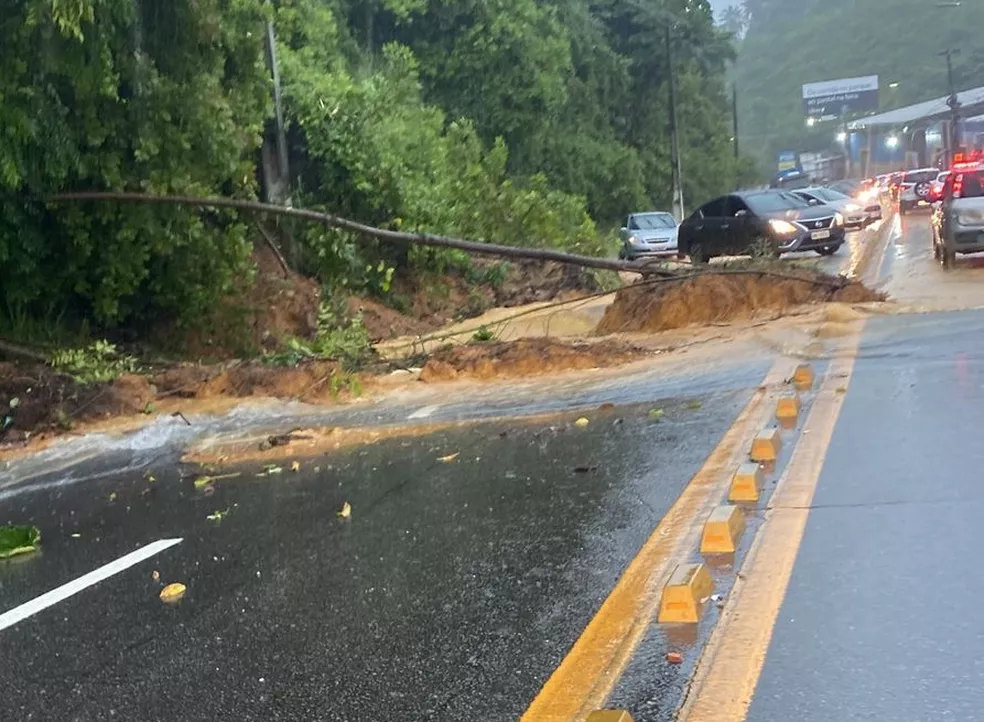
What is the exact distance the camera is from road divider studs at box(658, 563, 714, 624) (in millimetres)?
4117

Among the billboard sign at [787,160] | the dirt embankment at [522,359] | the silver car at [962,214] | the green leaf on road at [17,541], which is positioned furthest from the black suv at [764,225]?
the billboard sign at [787,160]

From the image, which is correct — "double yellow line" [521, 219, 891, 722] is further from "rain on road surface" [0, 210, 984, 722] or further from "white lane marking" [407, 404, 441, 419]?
"white lane marking" [407, 404, 441, 419]

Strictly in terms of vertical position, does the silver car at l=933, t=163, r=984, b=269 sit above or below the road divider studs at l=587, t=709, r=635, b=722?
above

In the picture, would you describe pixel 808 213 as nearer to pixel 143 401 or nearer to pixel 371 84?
pixel 371 84

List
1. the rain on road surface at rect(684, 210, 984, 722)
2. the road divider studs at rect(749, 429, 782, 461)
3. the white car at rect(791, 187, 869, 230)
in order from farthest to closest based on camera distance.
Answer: the white car at rect(791, 187, 869, 230)
the road divider studs at rect(749, 429, 782, 461)
the rain on road surface at rect(684, 210, 984, 722)

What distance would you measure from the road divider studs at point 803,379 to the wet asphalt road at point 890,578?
2.39 ft

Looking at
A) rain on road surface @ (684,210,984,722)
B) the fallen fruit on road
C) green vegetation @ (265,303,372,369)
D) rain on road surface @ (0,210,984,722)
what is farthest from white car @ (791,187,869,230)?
the fallen fruit on road

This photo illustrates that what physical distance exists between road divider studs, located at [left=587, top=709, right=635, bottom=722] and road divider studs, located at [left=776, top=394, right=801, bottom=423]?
4.51 m

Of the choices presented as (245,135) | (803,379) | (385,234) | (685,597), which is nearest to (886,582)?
(685,597)

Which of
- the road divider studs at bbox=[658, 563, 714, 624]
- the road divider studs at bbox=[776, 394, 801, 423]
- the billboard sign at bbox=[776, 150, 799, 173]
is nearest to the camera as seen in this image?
the road divider studs at bbox=[658, 563, 714, 624]

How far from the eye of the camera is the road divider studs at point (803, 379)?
871cm

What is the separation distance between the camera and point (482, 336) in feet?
44.9

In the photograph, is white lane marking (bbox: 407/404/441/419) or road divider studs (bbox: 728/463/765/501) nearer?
road divider studs (bbox: 728/463/765/501)

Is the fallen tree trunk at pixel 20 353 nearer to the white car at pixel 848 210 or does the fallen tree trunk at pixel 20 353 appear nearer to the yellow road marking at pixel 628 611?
the yellow road marking at pixel 628 611
